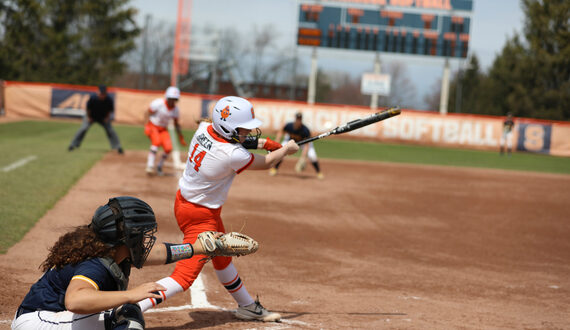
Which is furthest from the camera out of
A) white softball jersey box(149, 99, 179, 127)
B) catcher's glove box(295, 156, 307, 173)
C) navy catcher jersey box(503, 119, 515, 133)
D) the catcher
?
navy catcher jersey box(503, 119, 515, 133)

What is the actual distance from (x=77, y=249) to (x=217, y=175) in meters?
1.65

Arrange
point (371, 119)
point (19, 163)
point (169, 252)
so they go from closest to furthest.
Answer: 1. point (169, 252)
2. point (371, 119)
3. point (19, 163)

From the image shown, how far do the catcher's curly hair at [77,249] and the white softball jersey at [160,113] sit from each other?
34.2ft

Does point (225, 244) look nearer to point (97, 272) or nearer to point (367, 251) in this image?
point (97, 272)

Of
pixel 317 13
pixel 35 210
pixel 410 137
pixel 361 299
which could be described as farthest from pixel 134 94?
pixel 361 299

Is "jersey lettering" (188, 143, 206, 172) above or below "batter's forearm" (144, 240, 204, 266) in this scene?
above

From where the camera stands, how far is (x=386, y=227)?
412 inches

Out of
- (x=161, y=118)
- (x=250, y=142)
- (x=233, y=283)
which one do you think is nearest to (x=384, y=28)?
(x=161, y=118)

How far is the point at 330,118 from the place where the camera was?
1266 inches

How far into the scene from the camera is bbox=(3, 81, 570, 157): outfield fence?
32.1m

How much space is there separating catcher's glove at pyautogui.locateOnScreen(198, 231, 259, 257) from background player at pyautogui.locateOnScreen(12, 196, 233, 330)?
708 mm

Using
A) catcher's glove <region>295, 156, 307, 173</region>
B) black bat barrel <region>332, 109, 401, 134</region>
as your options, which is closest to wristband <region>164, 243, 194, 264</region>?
black bat barrel <region>332, 109, 401, 134</region>

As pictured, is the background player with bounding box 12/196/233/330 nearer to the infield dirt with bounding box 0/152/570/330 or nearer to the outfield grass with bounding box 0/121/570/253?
the infield dirt with bounding box 0/152/570/330

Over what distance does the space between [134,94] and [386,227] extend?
2530 cm
